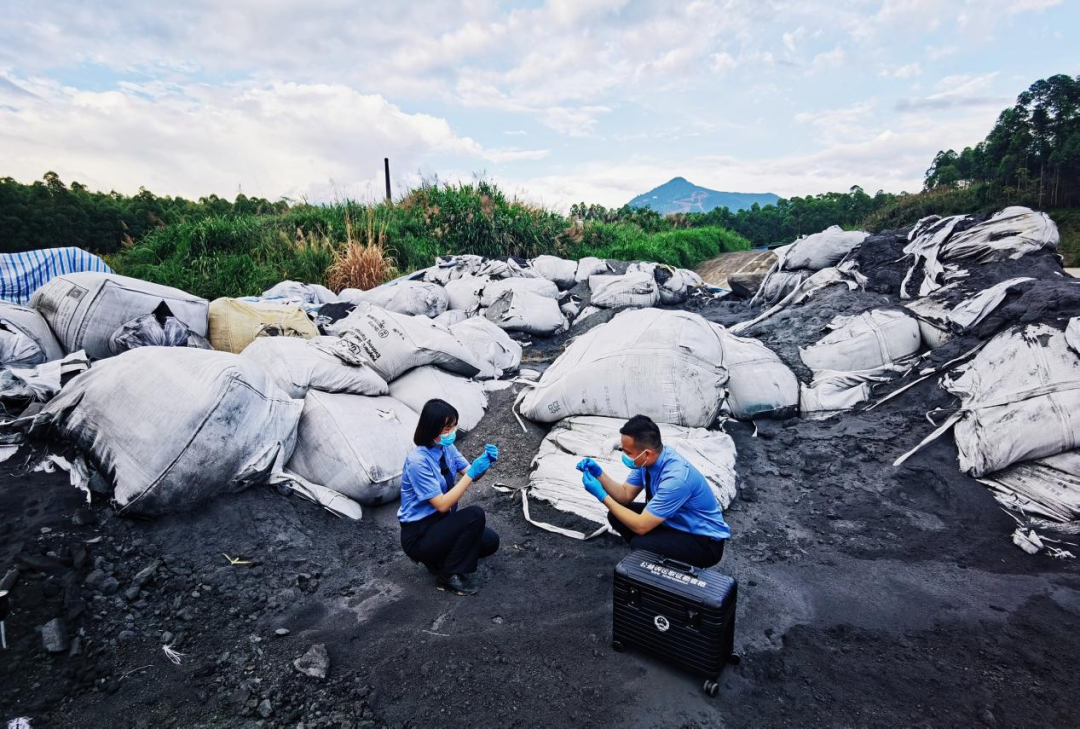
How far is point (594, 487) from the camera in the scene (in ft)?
6.67

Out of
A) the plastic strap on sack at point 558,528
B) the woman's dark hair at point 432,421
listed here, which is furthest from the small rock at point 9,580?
the plastic strap on sack at point 558,528

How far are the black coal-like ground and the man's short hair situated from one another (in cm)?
64

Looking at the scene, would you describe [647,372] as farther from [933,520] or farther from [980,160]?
[980,160]

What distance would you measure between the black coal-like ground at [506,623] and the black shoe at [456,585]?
0.04 meters

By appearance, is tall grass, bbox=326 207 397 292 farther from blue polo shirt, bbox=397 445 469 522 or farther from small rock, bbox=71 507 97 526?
blue polo shirt, bbox=397 445 469 522

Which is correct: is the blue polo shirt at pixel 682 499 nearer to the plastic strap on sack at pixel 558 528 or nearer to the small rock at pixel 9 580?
the plastic strap on sack at pixel 558 528

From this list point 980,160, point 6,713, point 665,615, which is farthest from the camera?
point 980,160

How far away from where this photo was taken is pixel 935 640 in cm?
189

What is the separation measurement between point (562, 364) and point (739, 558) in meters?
1.63

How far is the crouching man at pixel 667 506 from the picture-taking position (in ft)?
6.45

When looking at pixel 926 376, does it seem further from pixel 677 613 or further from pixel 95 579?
pixel 95 579

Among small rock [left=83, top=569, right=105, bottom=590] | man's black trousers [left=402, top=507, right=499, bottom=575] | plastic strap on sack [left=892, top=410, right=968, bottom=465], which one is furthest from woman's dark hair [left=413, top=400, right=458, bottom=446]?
plastic strap on sack [left=892, top=410, right=968, bottom=465]

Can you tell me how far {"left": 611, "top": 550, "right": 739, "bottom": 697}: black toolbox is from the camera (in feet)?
5.33

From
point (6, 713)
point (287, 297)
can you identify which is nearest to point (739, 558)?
point (6, 713)
